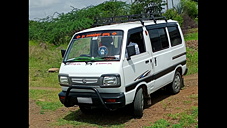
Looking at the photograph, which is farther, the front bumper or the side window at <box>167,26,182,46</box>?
the side window at <box>167,26,182,46</box>

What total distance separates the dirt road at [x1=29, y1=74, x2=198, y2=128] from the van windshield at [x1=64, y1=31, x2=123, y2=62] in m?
1.44

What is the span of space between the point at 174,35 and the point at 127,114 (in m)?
2.96

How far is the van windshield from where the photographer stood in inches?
241

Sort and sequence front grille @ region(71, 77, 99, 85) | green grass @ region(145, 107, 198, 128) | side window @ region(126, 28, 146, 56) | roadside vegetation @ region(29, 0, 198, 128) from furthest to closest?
roadside vegetation @ region(29, 0, 198, 128) → side window @ region(126, 28, 146, 56) → front grille @ region(71, 77, 99, 85) → green grass @ region(145, 107, 198, 128)

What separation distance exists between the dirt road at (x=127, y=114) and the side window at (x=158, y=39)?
1.47 m

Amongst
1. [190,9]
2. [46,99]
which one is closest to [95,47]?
[46,99]

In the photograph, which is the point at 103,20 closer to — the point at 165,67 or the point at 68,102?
the point at 165,67

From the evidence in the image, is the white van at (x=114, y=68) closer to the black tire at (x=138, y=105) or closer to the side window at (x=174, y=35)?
the black tire at (x=138, y=105)

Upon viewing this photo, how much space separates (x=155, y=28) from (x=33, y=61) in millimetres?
11568

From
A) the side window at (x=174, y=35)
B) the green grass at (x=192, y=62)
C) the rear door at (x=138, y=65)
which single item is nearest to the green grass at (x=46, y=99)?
the rear door at (x=138, y=65)

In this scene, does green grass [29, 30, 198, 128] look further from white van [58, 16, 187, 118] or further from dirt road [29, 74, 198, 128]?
white van [58, 16, 187, 118]

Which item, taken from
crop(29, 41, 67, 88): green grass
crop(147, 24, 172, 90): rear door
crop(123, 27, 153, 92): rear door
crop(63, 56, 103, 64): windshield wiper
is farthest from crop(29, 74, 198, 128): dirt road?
crop(29, 41, 67, 88): green grass

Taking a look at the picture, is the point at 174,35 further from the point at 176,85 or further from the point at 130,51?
the point at 130,51
